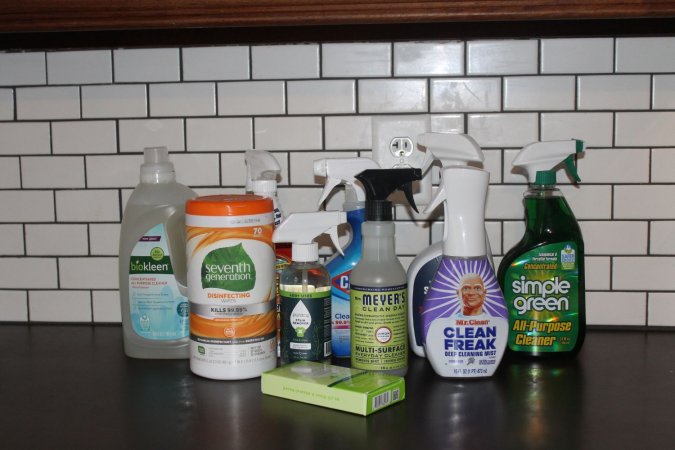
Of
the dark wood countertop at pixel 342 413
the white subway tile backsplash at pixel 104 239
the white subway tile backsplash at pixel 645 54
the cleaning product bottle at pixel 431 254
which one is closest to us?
the dark wood countertop at pixel 342 413

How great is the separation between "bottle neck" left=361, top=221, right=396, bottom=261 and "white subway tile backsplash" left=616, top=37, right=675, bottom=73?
0.49 meters

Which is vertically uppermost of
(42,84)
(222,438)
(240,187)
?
(42,84)

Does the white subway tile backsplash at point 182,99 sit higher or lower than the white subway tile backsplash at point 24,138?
higher

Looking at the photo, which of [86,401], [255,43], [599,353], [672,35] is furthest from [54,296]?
[672,35]

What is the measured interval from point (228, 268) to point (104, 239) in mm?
418

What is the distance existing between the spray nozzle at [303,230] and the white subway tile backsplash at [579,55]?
457 millimetres

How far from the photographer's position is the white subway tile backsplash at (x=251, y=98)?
1223 millimetres

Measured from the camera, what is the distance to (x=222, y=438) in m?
0.81

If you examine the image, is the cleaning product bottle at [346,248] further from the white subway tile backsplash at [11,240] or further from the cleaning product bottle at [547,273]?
the white subway tile backsplash at [11,240]

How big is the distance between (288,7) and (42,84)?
543mm

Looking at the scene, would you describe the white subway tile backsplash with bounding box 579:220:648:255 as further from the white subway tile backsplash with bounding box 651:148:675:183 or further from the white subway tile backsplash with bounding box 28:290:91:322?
the white subway tile backsplash with bounding box 28:290:91:322

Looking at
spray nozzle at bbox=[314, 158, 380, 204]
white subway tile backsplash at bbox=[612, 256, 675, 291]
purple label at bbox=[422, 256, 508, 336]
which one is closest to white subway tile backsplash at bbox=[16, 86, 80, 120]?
spray nozzle at bbox=[314, 158, 380, 204]

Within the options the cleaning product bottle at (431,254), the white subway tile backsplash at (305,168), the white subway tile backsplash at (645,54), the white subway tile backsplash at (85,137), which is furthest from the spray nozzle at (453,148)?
the white subway tile backsplash at (85,137)

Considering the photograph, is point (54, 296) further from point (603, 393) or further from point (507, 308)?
point (603, 393)
